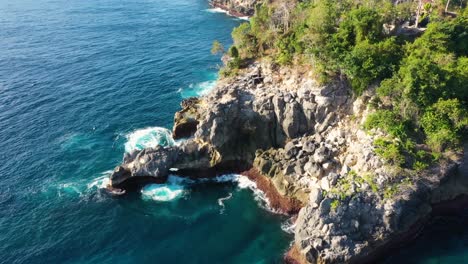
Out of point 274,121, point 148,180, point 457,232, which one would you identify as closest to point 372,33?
point 274,121

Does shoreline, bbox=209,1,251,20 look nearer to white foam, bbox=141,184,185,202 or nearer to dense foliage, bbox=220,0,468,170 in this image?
dense foliage, bbox=220,0,468,170

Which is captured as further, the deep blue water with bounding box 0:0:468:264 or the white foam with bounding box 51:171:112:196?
the white foam with bounding box 51:171:112:196

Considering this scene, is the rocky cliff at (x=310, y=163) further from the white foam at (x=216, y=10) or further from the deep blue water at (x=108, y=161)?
the white foam at (x=216, y=10)

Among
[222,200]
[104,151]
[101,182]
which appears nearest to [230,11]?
[104,151]

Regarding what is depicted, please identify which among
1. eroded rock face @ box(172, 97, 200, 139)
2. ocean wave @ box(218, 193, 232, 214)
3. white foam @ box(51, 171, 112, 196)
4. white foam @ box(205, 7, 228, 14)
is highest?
white foam @ box(205, 7, 228, 14)

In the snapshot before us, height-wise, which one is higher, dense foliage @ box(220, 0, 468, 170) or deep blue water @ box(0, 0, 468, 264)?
dense foliage @ box(220, 0, 468, 170)

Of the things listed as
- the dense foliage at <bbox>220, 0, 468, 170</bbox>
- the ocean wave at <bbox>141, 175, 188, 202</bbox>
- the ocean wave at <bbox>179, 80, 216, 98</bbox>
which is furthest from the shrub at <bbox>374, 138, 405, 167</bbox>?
the ocean wave at <bbox>179, 80, 216, 98</bbox>
